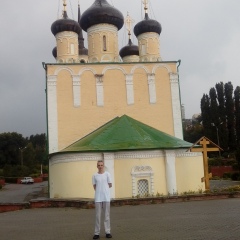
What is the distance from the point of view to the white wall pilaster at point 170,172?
49.1ft

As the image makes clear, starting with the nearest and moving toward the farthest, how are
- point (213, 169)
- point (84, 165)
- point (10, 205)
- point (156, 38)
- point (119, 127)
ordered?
1. point (10, 205)
2. point (84, 165)
3. point (119, 127)
4. point (156, 38)
5. point (213, 169)

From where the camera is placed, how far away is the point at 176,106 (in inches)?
779

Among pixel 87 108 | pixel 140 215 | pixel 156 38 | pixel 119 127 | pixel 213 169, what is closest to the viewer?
pixel 140 215

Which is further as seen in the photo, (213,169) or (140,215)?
(213,169)

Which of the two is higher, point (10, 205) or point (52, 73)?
point (52, 73)

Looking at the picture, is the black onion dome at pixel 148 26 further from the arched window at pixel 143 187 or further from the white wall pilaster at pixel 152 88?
the arched window at pixel 143 187

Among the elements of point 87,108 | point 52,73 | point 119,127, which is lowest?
point 119,127

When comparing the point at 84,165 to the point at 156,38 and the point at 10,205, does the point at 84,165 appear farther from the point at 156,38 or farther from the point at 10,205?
the point at 156,38

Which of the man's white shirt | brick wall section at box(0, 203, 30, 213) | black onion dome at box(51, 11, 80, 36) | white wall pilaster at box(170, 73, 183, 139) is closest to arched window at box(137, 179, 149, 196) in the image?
brick wall section at box(0, 203, 30, 213)

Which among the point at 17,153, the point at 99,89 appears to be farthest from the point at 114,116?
the point at 17,153

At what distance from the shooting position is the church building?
48.5ft

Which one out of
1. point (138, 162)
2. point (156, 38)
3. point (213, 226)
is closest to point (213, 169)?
point (156, 38)

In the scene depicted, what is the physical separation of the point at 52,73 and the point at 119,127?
520cm

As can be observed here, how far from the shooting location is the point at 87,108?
1922 cm
